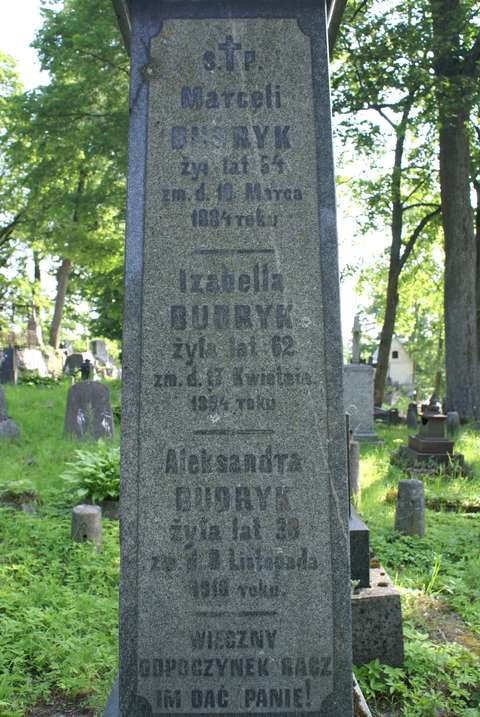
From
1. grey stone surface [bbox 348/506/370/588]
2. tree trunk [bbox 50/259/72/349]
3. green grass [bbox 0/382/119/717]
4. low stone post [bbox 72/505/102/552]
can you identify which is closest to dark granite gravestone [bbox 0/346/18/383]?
tree trunk [bbox 50/259/72/349]

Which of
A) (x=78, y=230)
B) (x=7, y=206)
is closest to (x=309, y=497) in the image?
(x=78, y=230)

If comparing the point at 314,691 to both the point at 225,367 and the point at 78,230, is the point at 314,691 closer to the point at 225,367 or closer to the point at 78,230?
the point at 225,367

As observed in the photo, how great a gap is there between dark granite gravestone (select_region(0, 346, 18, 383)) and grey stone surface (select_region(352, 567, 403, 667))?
52.2ft

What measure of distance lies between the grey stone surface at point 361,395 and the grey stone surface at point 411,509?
274 inches

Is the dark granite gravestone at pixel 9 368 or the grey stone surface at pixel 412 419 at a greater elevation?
the dark granite gravestone at pixel 9 368

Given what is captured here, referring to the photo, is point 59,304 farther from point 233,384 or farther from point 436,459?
point 233,384

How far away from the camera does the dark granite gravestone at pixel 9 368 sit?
18.2m

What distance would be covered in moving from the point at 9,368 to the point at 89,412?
8791mm

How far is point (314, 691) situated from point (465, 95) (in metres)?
13.4

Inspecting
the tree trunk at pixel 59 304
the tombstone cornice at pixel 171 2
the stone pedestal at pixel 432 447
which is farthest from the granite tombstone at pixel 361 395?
the tree trunk at pixel 59 304

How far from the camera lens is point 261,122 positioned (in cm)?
297

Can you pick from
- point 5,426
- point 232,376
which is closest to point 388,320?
point 5,426

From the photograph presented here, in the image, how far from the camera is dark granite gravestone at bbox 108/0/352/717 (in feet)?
9.32

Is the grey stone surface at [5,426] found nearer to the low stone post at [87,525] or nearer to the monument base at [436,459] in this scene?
the low stone post at [87,525]
